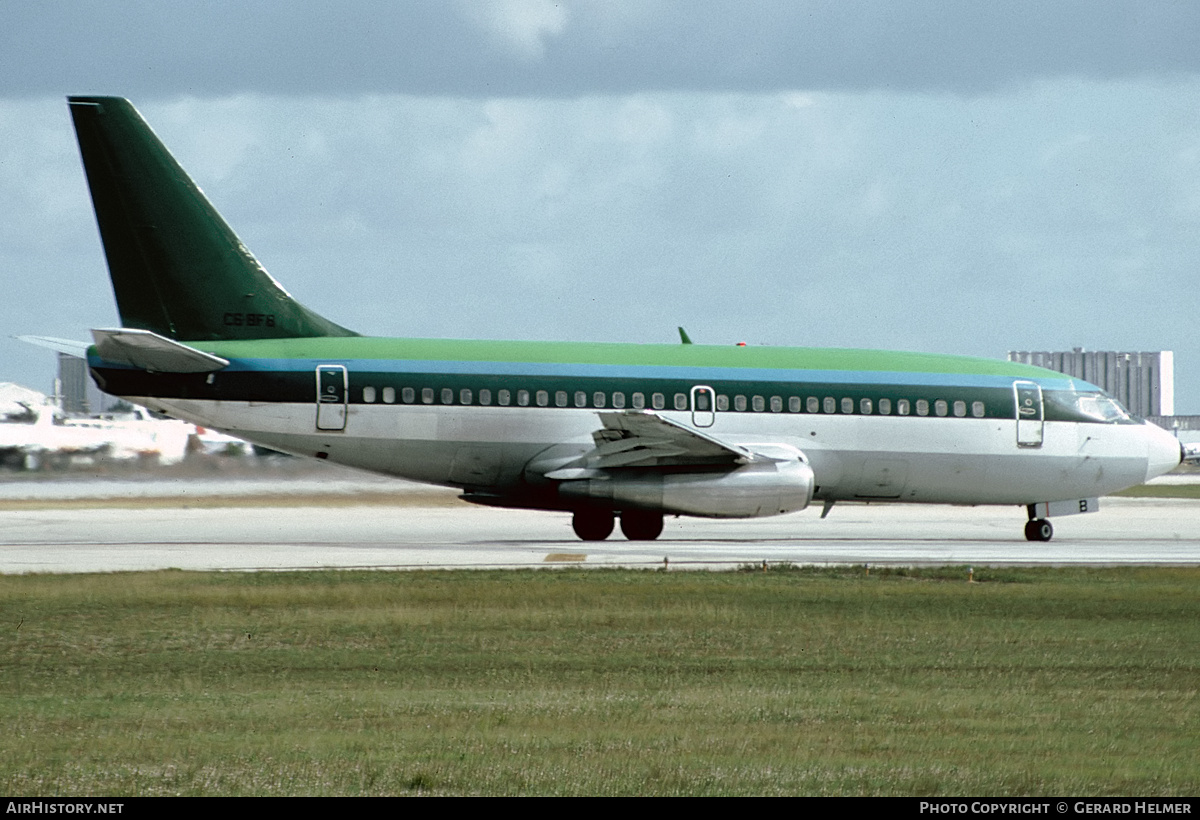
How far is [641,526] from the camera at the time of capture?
120 ft

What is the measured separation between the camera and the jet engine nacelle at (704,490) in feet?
111

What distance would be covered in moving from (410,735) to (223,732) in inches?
53.1

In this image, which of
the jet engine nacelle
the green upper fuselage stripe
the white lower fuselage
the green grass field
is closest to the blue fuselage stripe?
the green upper fuselage stripe

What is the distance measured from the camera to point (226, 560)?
28.4m

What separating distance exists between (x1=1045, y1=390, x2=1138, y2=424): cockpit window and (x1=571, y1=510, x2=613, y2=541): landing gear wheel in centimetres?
1041

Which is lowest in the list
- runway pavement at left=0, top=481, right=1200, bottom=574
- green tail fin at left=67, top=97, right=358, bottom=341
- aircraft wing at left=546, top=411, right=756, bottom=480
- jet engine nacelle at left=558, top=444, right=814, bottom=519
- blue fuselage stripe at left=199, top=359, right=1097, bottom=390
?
runway pavement at left=0, top=481, right=1200, bottom=574

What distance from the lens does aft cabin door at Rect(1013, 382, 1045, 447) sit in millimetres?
37250

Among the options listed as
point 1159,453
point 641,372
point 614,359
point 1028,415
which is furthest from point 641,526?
point 1159,453

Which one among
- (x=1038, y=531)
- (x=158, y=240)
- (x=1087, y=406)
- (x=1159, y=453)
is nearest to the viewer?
(x=158, y=240)

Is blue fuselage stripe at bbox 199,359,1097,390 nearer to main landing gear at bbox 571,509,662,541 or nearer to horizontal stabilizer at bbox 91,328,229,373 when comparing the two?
horizontal stabilizer at bbox 91,328,229,373

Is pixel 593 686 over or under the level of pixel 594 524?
under

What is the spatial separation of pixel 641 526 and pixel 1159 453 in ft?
40.4

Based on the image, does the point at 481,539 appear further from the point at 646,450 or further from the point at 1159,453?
the point at 1159,453

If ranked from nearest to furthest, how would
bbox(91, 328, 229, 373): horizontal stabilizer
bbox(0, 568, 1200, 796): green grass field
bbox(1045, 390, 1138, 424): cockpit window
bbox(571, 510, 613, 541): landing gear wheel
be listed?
1. bbox(0, 568, 1200, 796): green grass field
2. bbox(91, 328, 229, 373): horizontal stabilizer
3. bbox(571, 510, 613, 541): landing gear wheel
4. bbox(1045, 390, 1138, 424): cockpit window
